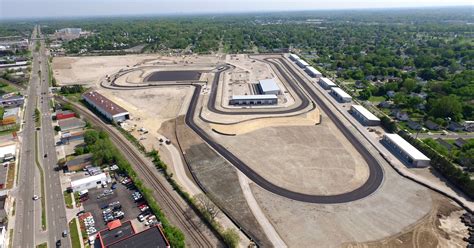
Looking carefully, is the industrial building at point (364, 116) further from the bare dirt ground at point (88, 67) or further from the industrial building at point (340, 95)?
the bare dirt ground at point (88, 67)

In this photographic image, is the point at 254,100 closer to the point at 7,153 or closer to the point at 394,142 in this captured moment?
the point at 394,142

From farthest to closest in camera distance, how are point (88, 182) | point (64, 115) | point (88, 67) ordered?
point (88, 67), point (64, 115), point (88, 182)

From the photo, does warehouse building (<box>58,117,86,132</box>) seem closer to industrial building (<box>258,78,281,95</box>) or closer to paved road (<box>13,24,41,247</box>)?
paved road (<box>13,24,41,247</box>)

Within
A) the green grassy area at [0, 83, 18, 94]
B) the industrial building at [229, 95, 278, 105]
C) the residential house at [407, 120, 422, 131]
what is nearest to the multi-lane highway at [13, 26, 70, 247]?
the green grassy area at [0, 83, 18, 94]

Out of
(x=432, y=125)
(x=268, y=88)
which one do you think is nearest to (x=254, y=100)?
(x=268, y=88)

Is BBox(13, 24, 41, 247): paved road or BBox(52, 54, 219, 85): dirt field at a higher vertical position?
BBox(52, 54, 219, 85): dirt field

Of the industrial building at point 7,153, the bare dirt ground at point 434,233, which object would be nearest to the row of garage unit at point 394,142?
the bare dirt ground at point 434,233
